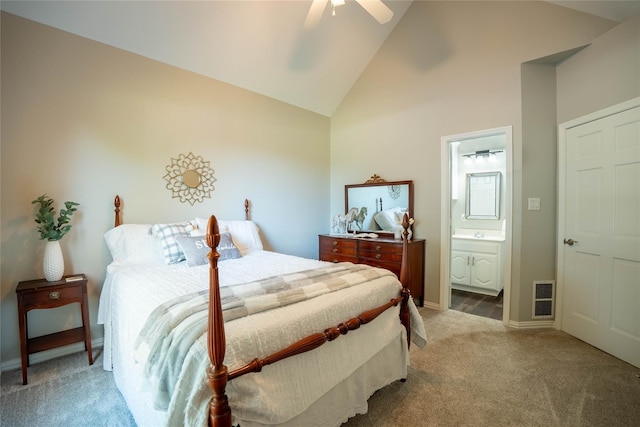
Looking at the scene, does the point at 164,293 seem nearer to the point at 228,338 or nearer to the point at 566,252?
the point at 228,338

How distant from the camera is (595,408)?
1.72 m

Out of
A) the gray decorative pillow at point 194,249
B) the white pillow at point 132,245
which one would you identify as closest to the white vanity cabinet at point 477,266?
the gray decorative pillow at point 194,249

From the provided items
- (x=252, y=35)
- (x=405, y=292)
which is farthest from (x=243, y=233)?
(x=252, y=35)

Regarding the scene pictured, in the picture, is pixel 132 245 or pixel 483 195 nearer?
pixel 132 245

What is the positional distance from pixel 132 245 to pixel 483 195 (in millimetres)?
4500

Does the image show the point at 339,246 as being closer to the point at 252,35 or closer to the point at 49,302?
the point at 252,35

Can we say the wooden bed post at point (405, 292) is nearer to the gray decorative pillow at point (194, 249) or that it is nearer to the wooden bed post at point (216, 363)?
the wooden bed post at point (216, 363)

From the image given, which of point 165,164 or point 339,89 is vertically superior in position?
point 339,89

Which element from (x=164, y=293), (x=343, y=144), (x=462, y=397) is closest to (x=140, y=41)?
(x=164, y=293)

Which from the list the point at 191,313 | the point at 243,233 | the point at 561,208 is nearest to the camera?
the point at 191,313

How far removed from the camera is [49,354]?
2.31m

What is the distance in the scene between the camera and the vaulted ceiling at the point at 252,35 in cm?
233

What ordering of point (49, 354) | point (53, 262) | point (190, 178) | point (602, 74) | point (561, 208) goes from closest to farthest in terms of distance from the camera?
point (53, 262), point (49, 354), point (602, 74), point (561, 208), point (190, 178)

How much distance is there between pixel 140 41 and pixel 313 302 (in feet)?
9.43
